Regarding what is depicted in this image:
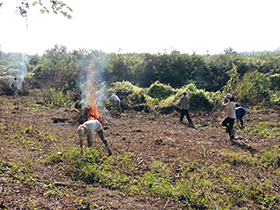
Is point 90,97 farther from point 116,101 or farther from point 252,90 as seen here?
point 252,90

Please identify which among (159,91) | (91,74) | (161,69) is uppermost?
(161,69)

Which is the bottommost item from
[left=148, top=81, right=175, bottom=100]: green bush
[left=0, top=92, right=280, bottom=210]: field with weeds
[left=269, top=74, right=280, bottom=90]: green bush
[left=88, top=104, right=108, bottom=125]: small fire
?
[left=0, top=92, right=280, bottom=210]: field with weeds

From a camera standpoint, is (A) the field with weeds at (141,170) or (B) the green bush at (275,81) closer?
(A) the field with weeds at (141,170)

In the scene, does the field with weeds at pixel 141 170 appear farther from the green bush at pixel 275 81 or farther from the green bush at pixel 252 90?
the green bush at pixel 275 81

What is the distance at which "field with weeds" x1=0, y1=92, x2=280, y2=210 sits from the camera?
213 inches

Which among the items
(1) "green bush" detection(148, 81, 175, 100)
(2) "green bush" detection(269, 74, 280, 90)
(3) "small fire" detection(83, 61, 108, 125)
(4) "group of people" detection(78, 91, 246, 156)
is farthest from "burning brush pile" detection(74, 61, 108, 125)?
(2) "green bush" detection(269, 74, 280, 90)

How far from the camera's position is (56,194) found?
543 centimetres

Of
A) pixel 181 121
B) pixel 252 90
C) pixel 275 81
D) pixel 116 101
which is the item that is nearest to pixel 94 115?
pixel 116 101

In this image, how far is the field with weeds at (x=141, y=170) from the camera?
17.8 feet

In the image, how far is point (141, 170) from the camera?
7207 mm

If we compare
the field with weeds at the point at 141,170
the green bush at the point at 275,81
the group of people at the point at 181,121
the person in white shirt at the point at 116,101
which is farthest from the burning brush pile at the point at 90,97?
the green bush at the point at 275,81

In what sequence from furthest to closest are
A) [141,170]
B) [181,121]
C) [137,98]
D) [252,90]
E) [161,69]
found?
1. [161,69]
2. [137,98]
3. [252,90]
4. [181,121]
5. [141,170]

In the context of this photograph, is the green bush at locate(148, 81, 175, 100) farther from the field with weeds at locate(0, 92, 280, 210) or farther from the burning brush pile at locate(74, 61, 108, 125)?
the field with weeds at locate(0, 92, 280, 210)

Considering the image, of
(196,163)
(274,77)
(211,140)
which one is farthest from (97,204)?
(274,77)
